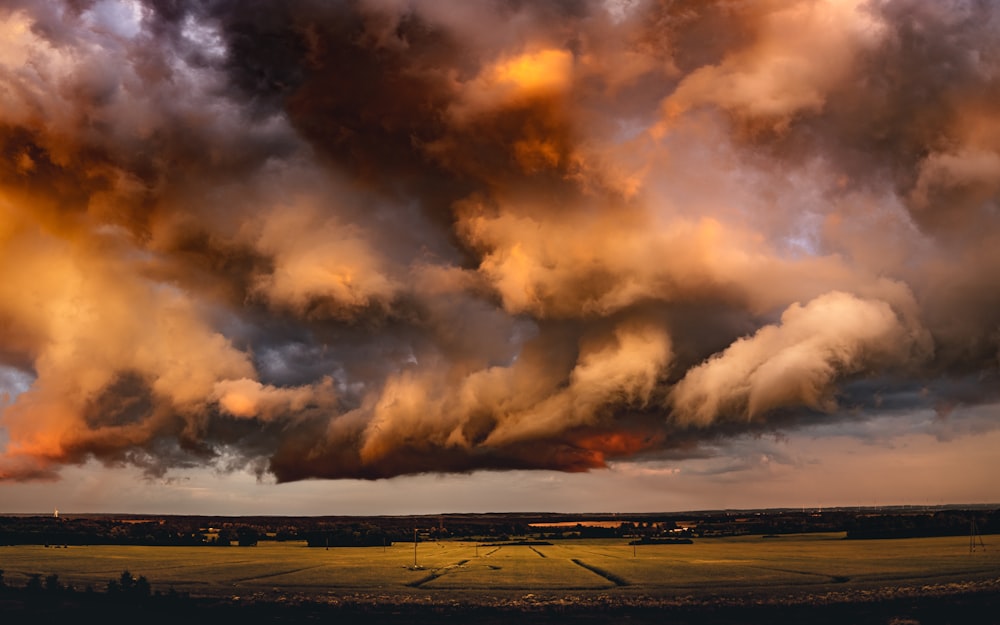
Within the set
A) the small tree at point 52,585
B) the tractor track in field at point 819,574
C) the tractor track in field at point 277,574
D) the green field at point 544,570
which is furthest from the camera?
the tractor track in field at point 277,574

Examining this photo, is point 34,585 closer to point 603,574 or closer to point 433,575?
point 433,575

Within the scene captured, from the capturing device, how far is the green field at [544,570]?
110750 millimetres

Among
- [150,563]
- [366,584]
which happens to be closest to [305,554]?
[150,563]

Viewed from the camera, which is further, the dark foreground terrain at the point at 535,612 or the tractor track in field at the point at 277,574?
the tractor track in field at the point at 277,574

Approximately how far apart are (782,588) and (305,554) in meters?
121

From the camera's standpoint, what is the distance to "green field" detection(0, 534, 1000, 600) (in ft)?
363

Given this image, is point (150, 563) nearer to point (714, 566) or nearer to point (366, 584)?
point (366, 584)

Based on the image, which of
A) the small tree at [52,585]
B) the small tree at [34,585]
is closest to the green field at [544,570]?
the small tree at [52,585]

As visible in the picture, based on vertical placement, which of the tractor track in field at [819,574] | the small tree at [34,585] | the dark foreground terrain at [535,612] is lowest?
the tractor track in field at [819,574]

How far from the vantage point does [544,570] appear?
452ft

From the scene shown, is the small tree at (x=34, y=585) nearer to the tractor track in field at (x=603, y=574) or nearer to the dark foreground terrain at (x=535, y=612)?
the dark foreground terrain at (x=535, y=612)

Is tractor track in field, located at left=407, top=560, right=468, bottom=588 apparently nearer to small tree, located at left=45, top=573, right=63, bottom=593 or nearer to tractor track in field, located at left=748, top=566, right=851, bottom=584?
small tree, located at left=45, top=573, right=63, bottom=593

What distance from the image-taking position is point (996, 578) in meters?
113

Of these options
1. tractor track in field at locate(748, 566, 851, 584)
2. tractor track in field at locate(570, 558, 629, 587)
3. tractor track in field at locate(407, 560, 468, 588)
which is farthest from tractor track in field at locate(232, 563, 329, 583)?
tractor track in field at locate(748, 566, 851, 584)
